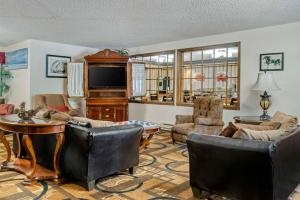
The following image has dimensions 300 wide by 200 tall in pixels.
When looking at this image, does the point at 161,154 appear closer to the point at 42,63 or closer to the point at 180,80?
the point at 180,80

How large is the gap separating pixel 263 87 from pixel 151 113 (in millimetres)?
3305

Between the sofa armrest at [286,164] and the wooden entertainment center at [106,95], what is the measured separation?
173 inches

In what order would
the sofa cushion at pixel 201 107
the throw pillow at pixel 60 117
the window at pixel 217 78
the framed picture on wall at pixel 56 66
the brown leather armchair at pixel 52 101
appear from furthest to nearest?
the framed picture on wall at pixel 56 66 → the brown leather armchair at pixel 52 101 → the window at pixel 217 78 → the sofa cushion at pixel 201 107 → the throw pillow at pixel 60 117

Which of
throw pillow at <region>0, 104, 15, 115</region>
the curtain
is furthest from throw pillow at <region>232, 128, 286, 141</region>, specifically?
throw pillow at <region>0, 104, 15, 115</region>

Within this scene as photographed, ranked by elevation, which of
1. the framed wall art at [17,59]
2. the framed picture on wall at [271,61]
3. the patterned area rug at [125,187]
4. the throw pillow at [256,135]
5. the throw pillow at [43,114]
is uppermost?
the framed wall art at [17,59]

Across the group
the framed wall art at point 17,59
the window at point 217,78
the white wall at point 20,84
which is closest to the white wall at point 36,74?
the white wall at point 20,84

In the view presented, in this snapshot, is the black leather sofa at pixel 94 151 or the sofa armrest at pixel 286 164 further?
the black leather sofa at pixel 94 151

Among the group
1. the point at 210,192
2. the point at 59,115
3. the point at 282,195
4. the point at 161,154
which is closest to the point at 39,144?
the point at 59,115

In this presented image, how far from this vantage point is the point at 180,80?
636cm

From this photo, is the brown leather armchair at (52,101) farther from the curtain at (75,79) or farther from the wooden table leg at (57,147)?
the wooden table leg at (57,147)

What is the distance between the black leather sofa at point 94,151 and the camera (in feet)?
8.66

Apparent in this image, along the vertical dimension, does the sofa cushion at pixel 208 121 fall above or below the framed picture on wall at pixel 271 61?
below

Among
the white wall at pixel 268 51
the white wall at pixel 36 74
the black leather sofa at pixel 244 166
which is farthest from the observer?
the white wall at pixel 36 74

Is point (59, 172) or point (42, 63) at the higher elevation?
point (42, 63)
